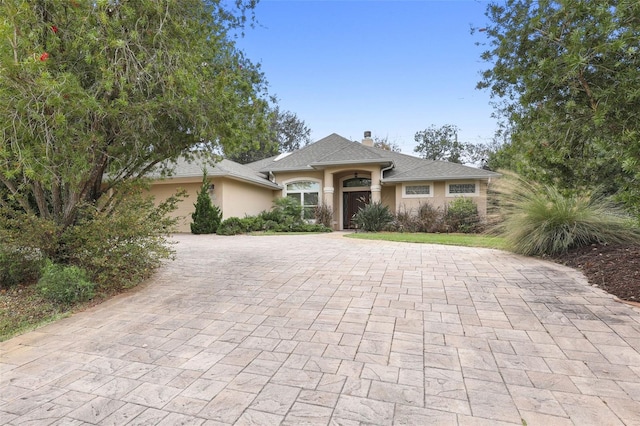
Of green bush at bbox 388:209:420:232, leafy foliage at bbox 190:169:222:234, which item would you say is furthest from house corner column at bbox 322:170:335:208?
leafy foliage at bbox 190:169:222:234

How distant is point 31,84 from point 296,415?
12.3 feet

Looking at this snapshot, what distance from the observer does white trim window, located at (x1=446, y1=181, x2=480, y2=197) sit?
14523 millimetres

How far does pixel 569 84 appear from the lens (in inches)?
147

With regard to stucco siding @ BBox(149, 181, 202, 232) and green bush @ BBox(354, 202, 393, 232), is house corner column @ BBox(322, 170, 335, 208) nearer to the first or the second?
green bush @ BBox(354, 202, 393, 232)

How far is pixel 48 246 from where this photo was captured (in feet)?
14.6

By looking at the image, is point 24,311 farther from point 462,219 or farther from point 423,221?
point 462,219

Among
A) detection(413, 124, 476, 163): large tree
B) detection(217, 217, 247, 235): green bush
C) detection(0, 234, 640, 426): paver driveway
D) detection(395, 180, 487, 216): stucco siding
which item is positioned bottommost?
detection(0, 234, 640, 426): paver driveway

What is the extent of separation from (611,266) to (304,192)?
1312 centimetres

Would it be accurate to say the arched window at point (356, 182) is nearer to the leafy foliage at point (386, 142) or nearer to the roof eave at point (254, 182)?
the roof eave at point (254, 182)

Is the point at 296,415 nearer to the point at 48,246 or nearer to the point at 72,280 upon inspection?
the point at 72,280

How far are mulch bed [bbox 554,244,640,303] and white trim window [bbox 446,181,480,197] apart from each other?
8672mm

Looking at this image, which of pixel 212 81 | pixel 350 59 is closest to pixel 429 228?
pixel 350 59

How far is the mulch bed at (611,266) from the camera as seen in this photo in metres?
4.05

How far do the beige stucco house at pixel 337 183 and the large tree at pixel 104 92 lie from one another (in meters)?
8.46
